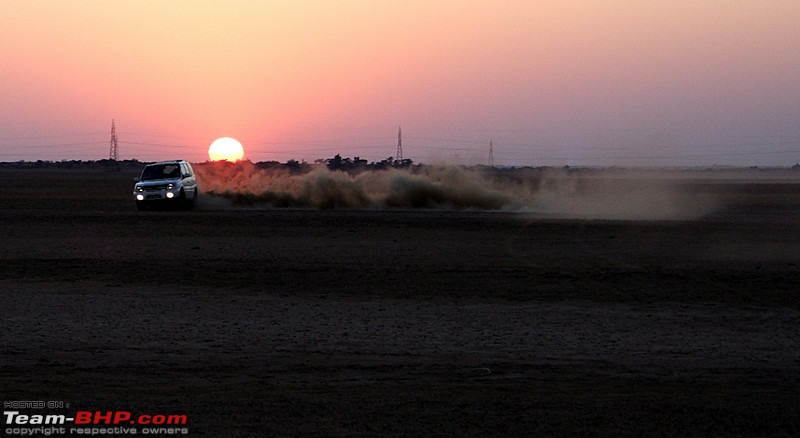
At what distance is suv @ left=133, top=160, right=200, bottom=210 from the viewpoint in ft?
132

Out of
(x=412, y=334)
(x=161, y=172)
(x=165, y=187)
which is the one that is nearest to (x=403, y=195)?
(x=161, y=172)

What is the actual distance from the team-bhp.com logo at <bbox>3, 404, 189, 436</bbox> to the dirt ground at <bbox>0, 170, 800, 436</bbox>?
182mm

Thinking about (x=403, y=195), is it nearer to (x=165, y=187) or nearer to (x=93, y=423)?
(x=165, y=187)

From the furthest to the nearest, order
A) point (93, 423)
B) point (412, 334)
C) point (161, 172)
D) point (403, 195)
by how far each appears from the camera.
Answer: point (403, 195), point (161, 172), point (412, 334), point (93, 423)

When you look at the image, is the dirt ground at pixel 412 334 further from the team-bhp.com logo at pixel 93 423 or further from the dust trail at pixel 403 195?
the dust trail at pixel 403 195

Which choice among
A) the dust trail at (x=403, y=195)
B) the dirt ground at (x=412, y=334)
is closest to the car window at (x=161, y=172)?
the dust trail at (x=403, y=195)

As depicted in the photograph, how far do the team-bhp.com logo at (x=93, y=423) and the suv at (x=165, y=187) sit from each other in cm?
3264

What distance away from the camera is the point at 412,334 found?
12609mm

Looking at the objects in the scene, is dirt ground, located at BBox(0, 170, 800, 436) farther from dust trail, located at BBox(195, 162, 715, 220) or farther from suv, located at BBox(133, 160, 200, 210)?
dust trail, located at BBox(195, 162, 715, 220)

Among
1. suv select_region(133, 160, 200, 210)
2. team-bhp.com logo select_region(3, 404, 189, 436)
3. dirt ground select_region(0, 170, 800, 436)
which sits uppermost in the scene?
suv select_region(133, 160, 200, 210)

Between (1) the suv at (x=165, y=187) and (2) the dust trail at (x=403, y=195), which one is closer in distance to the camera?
(1) the suv at (x=165, y=187)

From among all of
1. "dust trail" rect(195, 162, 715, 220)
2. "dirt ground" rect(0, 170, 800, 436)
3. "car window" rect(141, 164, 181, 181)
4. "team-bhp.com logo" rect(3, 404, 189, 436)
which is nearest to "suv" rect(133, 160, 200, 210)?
"car window" rect(141, 164, 181, 181)

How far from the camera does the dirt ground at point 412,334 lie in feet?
27.9

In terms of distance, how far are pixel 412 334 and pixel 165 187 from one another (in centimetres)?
2952
